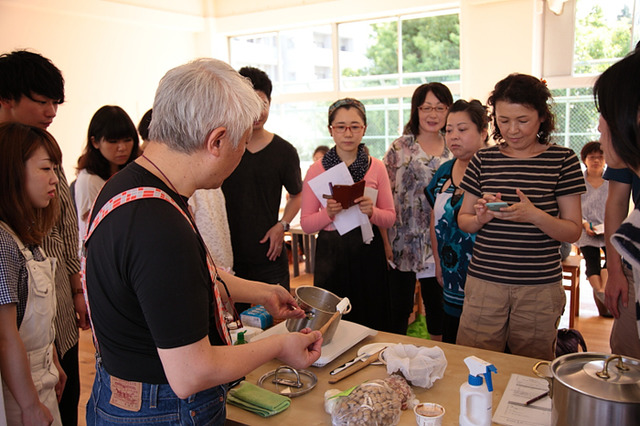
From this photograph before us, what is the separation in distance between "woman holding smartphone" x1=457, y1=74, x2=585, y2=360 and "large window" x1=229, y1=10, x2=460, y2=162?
189 inches

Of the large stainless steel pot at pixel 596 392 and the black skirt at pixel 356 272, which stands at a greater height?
the large stainless steel pot at pixel 596 392

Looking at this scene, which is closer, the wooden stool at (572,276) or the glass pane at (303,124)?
the wooden stool at (572,276)

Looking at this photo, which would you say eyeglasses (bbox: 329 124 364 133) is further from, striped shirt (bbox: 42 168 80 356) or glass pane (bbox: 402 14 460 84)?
glass pane (bbox: 402 14 460 84)

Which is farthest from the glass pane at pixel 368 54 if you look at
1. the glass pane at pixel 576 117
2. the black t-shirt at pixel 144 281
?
the black t-shirt at pixel 144 281

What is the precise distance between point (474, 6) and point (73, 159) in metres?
5.14

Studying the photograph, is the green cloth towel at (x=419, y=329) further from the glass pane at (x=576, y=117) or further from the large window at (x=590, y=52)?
the glass pane at (x=576, y=117)

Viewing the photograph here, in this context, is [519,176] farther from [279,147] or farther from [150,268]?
[150,268]

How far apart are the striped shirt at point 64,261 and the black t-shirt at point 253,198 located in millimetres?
791

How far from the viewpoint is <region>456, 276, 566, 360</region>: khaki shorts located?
1848 mm

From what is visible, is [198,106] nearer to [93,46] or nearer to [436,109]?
[436,109]

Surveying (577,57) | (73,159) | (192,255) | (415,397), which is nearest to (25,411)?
(192,255)

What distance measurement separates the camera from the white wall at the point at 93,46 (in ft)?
19.0

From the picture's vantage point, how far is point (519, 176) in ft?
6.24

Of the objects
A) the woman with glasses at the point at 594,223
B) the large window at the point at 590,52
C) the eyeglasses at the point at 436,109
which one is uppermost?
the large window at the point at 590,52
